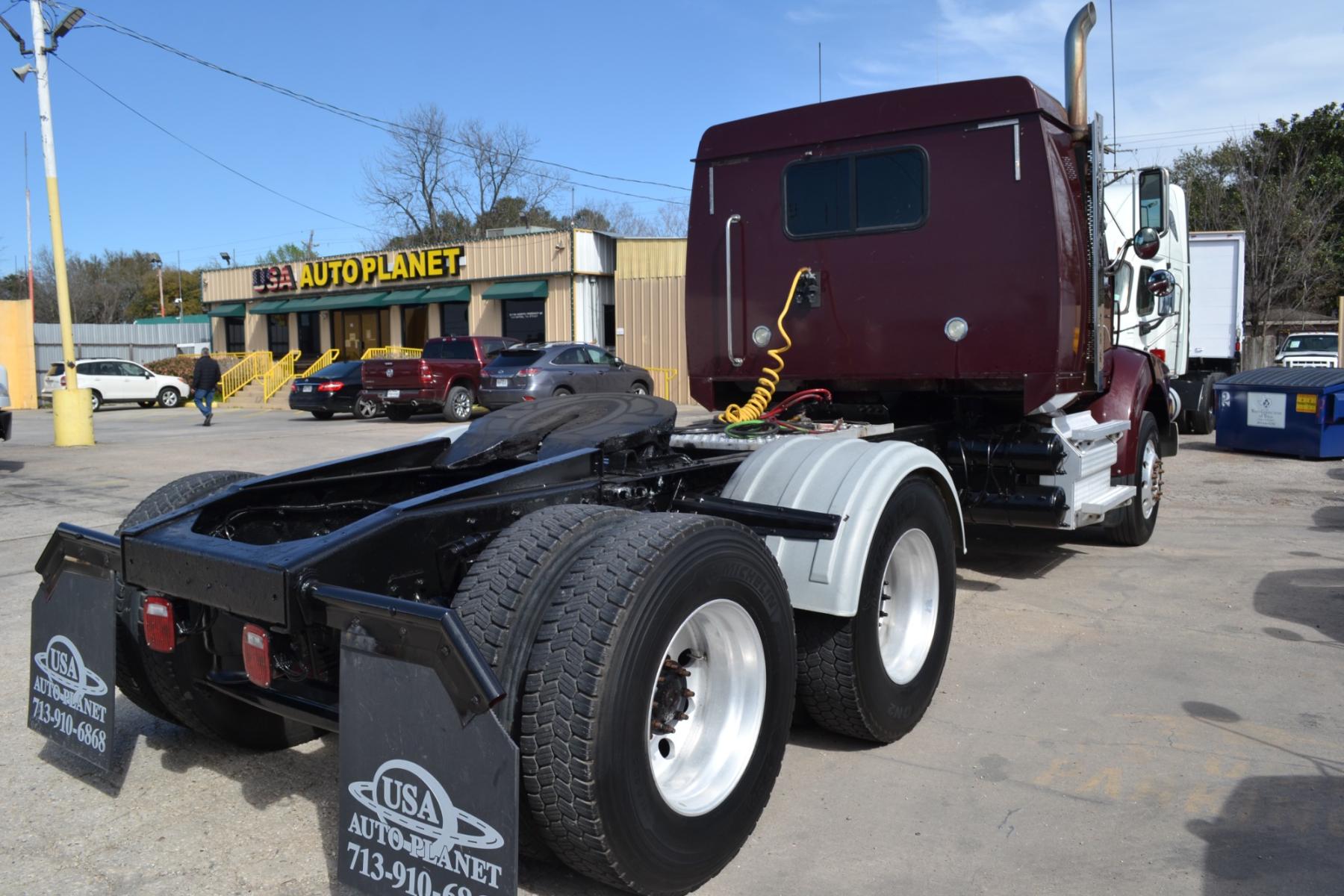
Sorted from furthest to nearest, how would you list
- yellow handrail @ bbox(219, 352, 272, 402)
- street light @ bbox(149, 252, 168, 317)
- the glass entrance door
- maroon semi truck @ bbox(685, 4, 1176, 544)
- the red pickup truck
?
street light @ bbox(149, 252, 168, 317)
the glass entrance door
yellow handrail @ bbox(219, 352, 272, 402)
the red pickup truck
maroon semi truck @ bbox(685, 4, 1176, 544)

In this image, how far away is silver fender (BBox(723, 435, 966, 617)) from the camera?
3504 millimetres

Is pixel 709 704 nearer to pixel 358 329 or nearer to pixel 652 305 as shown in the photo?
pixel 652 305

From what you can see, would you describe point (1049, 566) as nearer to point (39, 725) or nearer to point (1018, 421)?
point (1018, 421)

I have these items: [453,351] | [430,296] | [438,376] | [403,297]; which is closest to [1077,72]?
[438,376]

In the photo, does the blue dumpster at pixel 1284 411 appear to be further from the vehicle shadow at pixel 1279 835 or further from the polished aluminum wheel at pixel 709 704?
the polished aluminum wheel at pixel 709 704

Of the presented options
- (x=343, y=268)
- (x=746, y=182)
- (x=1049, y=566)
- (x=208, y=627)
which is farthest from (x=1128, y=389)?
(x=343, y=268)

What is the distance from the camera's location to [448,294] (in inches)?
1249

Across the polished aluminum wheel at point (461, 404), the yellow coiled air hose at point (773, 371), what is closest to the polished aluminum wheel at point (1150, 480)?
the yellow coiled air hose at point (773, 371)

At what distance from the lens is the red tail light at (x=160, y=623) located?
2961 mm

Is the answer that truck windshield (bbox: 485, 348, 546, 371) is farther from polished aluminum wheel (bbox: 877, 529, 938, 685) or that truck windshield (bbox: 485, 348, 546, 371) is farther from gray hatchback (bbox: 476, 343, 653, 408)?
polished aluminum wheel (bbox: 877, 529, 938, 685)

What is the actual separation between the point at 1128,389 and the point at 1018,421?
159 cm

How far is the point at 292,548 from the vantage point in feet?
8.82

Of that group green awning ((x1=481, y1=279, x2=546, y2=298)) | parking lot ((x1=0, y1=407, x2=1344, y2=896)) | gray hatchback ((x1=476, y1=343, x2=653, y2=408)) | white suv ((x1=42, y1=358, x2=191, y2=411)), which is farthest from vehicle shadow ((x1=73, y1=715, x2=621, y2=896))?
white suv ((x1=42, y1=358, x2=191, y2=411))

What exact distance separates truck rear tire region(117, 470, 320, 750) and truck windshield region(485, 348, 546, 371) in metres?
16.1
